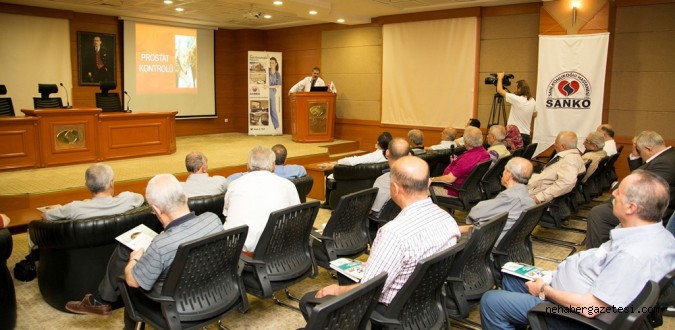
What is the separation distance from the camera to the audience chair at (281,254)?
9.42ft

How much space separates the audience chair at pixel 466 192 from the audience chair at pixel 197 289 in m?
2.88

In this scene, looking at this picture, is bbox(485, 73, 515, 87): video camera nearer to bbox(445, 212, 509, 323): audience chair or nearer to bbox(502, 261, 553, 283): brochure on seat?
bbox(445, 212, 509, 323): audience chair

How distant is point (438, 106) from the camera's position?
998 cm

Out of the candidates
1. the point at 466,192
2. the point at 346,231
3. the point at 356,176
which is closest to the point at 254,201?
the point at 346,231

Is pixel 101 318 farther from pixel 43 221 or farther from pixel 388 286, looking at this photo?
pixel 388 286

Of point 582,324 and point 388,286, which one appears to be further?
point 388,286

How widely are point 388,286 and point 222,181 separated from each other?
2.11 m

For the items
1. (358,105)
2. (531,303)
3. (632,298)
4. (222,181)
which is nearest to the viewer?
(632,298)

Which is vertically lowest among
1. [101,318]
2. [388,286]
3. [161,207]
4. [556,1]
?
[101,318]

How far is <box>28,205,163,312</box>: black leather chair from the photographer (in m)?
3.07

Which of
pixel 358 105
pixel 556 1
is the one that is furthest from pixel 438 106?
pixel 556 1

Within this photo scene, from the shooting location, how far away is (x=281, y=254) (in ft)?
10.0

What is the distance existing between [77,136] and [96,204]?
17.4 ft

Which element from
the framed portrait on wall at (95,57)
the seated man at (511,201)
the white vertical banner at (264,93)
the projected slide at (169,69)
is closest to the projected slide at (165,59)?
the projected slide at (169,69)
